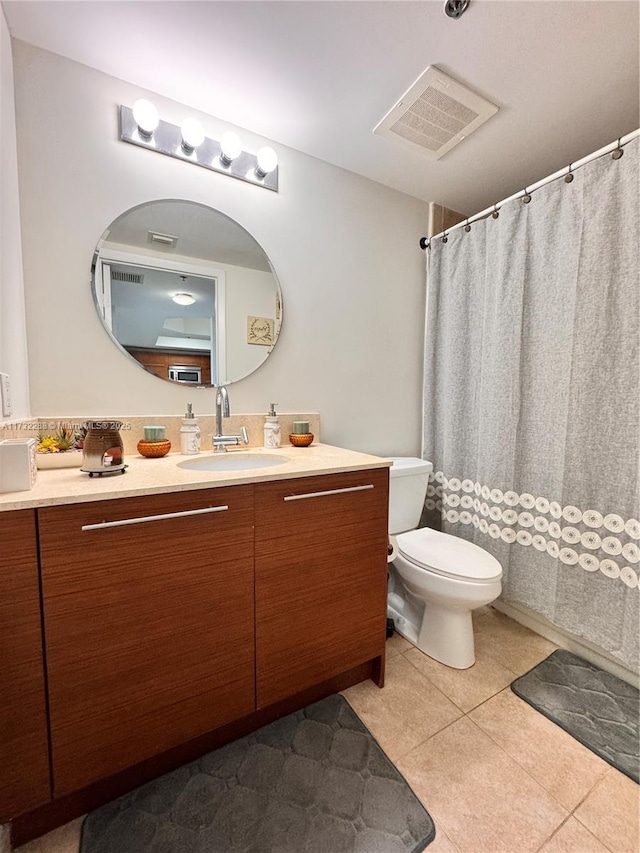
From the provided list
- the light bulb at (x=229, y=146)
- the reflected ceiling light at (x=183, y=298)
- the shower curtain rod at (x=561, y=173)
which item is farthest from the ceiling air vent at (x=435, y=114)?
the reflected ceiling light at (x=183, y=298)

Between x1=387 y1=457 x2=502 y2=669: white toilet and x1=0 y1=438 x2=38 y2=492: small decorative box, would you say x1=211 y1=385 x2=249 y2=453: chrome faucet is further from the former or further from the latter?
x1=387 y1=457 x2=502 y2=669: white toilet

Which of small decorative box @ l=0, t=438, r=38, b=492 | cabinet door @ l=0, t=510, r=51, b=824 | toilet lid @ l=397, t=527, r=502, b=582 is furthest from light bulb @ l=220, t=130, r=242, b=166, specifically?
toilet lid @ l=397, t=527, r=502, b=582

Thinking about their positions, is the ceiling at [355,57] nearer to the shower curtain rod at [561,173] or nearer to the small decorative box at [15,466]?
the shower curtain rod at [561,173]

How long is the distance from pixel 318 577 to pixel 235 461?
21.7 inches

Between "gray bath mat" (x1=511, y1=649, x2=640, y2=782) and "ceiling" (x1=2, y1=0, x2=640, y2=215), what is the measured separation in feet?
7.38

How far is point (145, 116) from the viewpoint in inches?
49.0

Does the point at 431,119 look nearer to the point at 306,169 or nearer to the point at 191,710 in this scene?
the point at 306,169

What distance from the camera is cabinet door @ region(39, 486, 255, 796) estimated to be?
0.80m

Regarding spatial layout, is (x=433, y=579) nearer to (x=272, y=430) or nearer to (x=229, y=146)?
(x=272, y=430)

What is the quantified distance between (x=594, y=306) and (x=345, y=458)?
3.73ft

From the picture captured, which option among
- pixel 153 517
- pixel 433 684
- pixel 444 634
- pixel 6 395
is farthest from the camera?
pixel 444 634

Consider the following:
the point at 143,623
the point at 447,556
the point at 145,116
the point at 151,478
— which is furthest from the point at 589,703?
the point at 145,116

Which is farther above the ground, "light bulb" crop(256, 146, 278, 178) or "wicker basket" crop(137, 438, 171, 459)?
"light bulb" crop(256, 146, 278, 178)

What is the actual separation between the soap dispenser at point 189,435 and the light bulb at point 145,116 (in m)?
1.03
